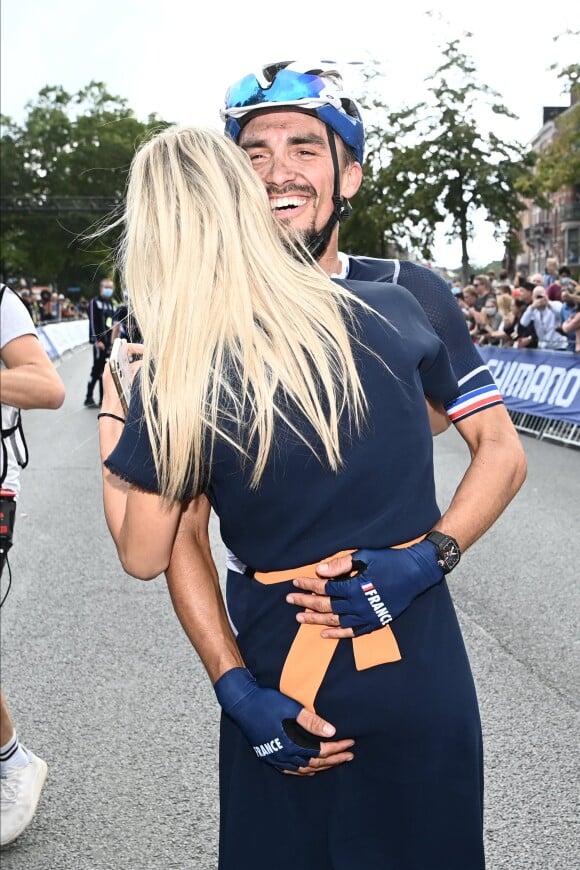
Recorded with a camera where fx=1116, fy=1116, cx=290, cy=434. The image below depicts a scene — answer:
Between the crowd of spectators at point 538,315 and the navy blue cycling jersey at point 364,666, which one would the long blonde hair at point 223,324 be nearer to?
the navy blue cycling jersey at point 364,666

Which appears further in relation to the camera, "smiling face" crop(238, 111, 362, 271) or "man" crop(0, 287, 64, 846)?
"man" crop(0, 287, 64, 846)

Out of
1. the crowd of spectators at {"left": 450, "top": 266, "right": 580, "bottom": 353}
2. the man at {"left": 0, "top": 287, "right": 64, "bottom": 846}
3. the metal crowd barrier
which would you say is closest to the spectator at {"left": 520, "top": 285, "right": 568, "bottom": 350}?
the crowd of spectators at {"left": 450, "top": 266, "right": 580, "bottom": 353}

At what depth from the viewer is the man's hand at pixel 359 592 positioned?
1.86 m

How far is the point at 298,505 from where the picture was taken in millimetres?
1847

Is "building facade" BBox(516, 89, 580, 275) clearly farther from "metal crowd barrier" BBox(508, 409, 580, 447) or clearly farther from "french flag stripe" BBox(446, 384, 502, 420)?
"french flag stripe" BBox(446, 384, 502, 420)

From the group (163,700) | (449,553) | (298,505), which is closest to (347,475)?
(298,505)

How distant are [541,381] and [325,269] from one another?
41.6 ft

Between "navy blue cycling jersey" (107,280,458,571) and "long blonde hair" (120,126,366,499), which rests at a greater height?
"long blonde hair" (120,126,366,499)

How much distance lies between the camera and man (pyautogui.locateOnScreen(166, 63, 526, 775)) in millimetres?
2139

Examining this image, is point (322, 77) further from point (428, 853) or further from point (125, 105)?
point (125, 105)

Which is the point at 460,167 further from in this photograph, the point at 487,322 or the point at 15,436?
the point at 15,436

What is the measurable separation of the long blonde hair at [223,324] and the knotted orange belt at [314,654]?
0.28m

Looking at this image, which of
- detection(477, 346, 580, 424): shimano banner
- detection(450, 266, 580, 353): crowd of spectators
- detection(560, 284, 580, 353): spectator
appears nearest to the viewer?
detection(477, 346, 580, 424): shimano banner

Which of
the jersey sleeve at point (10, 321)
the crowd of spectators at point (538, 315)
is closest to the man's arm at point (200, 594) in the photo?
the jersey sleeve at point (10, 321)
